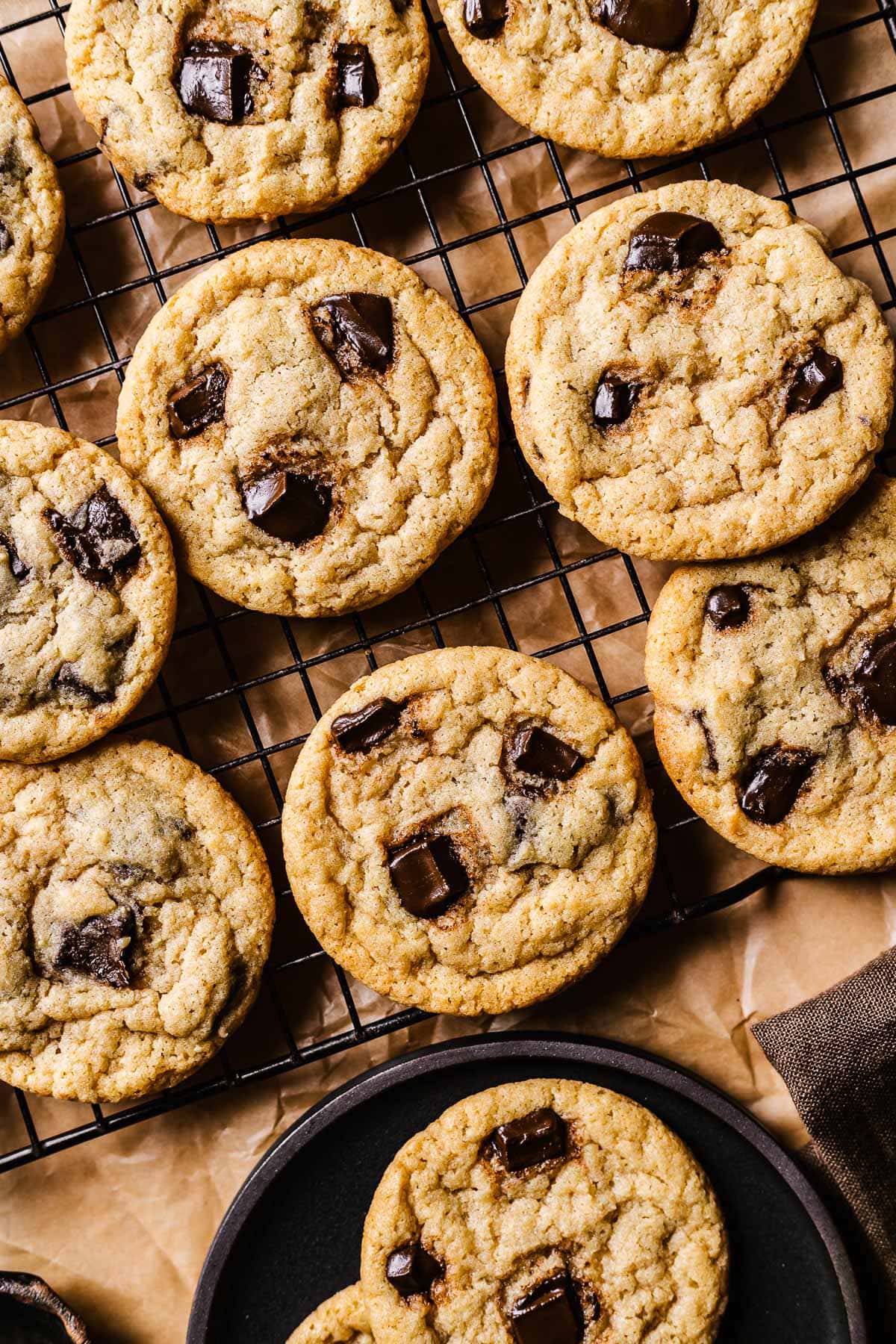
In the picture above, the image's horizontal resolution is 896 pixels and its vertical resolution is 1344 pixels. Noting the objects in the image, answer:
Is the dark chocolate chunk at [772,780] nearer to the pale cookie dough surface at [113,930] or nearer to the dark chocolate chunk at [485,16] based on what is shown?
the pale cookie dough surface at [113,930]

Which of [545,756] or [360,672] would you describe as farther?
[360,672]

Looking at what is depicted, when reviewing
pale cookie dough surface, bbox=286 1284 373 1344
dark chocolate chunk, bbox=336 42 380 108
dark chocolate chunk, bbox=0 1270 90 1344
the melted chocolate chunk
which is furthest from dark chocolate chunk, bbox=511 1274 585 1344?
dark chocolate chunk, bbox=336 42 380 108

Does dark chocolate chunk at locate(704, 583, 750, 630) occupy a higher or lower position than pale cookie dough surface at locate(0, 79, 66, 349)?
lower

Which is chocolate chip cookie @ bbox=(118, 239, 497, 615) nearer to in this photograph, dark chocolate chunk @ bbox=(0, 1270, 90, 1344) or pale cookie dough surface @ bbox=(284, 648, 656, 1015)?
pale cookie dough surface @ bbox=(284, 648, 656, 1015)

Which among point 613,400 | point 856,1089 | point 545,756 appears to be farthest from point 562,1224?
point 613,400

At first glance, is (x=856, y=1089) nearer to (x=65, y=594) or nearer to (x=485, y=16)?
(x=65, y=594)

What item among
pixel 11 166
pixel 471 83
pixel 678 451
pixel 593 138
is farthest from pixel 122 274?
pixel 678 451
